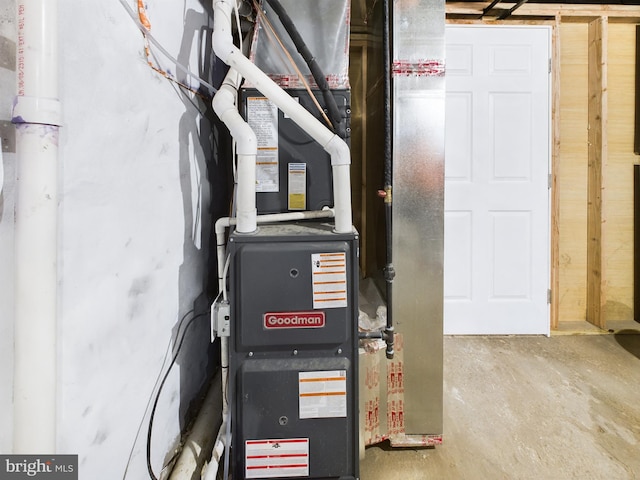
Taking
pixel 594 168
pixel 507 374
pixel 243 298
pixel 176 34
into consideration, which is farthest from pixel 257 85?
pixel 594 168

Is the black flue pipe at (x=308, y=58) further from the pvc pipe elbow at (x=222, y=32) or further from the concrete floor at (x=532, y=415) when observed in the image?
the concrete floor at (x=532, y=415)

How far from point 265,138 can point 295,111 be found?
0.77ft

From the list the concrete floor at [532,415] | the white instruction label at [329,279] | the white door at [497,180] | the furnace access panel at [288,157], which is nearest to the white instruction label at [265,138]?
the furnace access panel at [288,157]

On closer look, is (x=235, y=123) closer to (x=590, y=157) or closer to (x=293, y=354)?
(x=293, y=354)

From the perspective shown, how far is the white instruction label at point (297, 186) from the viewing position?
1204mm

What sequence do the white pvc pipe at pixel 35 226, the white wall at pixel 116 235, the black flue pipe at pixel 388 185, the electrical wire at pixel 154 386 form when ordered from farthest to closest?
1. the black flue pipe at pixel 388 185
2. the electrical wire at pixel 154 386
3. the white wall at pixel 116 235
4. the white pvc pipe at pixel 35 226

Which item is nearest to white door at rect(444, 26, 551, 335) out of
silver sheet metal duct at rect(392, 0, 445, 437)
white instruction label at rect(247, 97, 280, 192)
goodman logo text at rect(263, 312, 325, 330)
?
silver sheet metal duct at rect(392, 0, 445, 437)

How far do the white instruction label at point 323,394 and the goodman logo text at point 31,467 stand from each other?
0.57 m

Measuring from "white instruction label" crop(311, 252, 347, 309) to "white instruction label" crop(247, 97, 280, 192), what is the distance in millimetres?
398

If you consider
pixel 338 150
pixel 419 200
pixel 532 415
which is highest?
pixel 338 150

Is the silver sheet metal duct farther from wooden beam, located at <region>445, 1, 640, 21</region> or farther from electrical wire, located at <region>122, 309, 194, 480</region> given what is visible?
wooden beam, located at <region>445, 1, 640, 21</region>

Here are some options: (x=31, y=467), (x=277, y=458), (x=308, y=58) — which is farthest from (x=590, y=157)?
(x=31, y=467)

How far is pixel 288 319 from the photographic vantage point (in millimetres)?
960

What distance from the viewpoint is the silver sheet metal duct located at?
1301 millimetres
